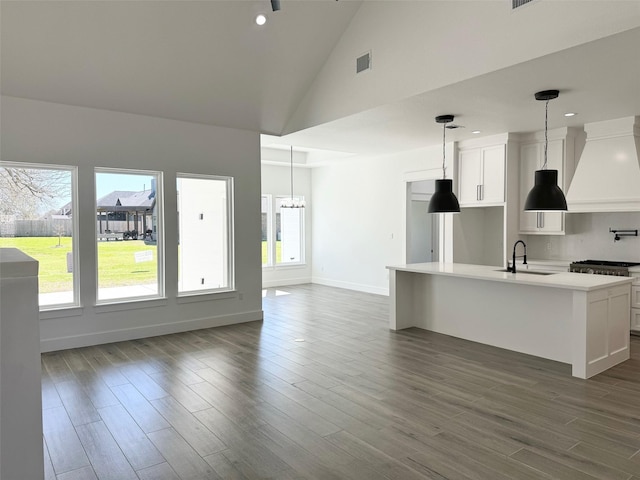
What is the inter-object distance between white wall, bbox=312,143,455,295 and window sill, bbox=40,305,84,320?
222 inches

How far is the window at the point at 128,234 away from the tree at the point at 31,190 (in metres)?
0.42

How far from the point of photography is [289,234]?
10.8 meters

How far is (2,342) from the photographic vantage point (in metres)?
1.60

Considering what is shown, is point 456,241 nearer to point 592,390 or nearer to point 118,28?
point 592,390

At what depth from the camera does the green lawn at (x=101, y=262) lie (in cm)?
516

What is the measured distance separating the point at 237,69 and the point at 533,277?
4.24 meters

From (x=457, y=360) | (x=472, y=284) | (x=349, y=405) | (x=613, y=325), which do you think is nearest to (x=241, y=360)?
(x=349, y=405)

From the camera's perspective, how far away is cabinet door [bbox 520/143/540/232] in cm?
666

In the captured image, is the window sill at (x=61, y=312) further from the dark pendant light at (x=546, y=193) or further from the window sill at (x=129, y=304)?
the dark pendant light at (x=546, y=193)

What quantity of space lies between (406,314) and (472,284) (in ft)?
3.65

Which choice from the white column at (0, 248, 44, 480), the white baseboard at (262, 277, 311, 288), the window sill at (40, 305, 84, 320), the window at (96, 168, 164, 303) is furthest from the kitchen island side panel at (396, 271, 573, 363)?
the white baseboard at (262, 277, 311, 288)

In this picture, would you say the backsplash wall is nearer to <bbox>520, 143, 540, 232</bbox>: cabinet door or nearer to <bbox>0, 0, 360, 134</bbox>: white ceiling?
<bbox>520, 143, 540, 232</bbox>: cabinet door

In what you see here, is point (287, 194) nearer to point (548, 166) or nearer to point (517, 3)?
point (548, 166)

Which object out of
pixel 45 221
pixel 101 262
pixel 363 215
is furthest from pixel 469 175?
pixel 45 221
